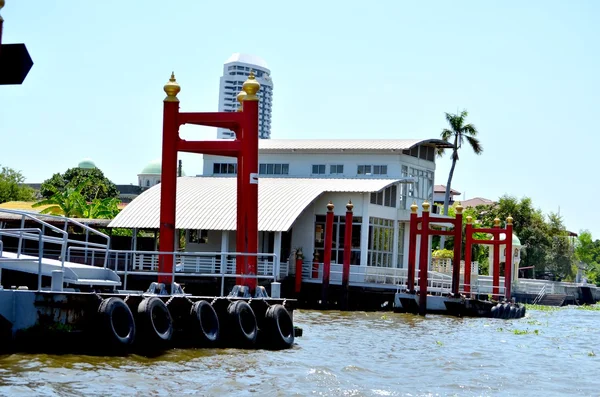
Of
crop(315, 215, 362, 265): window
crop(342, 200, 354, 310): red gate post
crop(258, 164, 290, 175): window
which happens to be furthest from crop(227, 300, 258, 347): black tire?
crop(258, 164, 290, 175): window

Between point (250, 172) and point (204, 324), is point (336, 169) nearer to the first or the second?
point (250, 172)

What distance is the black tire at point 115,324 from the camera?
59.8 ft

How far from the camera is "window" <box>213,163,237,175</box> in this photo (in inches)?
2267

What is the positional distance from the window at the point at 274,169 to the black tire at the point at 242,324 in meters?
34.1

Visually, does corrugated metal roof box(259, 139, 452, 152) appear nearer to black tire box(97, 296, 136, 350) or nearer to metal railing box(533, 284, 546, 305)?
metal railing box(533, 284, 546, 305)

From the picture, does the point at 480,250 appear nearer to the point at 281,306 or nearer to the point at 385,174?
the point at 385,174

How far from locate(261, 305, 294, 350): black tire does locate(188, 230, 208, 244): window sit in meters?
25.5

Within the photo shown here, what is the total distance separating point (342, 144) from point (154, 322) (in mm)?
36889

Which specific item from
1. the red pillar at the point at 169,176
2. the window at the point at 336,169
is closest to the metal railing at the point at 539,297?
the window at the point at 336,169

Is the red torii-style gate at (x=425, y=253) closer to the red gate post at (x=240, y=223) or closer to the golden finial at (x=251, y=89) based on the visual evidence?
the red gate post at (x=240, y=223)

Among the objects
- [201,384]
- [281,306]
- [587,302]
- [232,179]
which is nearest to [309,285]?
[232,179]

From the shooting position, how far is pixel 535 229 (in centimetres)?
8869

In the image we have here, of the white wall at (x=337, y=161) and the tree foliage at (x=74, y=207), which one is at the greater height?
the white wall at (x=337, y=161)

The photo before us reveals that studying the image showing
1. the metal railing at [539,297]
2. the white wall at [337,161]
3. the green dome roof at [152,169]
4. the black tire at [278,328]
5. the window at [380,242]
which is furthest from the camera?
the green dome roof at [152,169]
